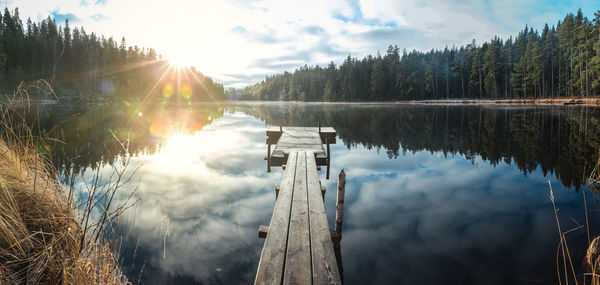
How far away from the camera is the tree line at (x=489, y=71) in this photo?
54.1 metres

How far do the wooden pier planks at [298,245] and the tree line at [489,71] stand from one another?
64.0m

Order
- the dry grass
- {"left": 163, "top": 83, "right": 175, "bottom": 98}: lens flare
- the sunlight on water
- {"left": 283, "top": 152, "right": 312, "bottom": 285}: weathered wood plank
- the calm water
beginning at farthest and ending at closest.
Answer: {"left": 163, "top": 83, "right": 175, "bottom": 98}: lens flare, the sunlight on water, the calm water, {"left": 283, "top": 152, "right": 312, "bottom": 285}: weathered wood plank, the dry grass

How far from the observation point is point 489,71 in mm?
69750

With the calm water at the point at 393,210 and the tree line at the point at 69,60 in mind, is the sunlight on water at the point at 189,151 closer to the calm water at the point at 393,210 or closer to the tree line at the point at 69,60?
the calm water at the point at 393,210

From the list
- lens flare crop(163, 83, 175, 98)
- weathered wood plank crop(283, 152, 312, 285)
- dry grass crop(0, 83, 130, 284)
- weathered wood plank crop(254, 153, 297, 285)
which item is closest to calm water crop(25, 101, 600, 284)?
dry grass crop(0, 83, 130, 284)

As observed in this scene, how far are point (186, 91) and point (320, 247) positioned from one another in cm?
13217

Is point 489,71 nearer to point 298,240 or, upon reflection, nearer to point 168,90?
point 298,240

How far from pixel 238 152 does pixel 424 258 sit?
1178 cm

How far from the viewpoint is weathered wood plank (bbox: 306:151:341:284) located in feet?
10.4

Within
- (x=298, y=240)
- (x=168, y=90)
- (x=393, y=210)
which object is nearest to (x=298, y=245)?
(x=298, y=240)

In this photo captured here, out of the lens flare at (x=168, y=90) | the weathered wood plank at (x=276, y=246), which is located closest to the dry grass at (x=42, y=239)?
the weathered wood plank at (x=276, y=246)

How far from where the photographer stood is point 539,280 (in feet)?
15.0

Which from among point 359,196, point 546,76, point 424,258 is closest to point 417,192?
point 359,196

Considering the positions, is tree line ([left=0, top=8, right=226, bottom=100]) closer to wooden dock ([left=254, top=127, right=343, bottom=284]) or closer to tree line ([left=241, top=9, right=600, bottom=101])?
wooden dock ([left=254, top=127, right=343, bottom=284])
